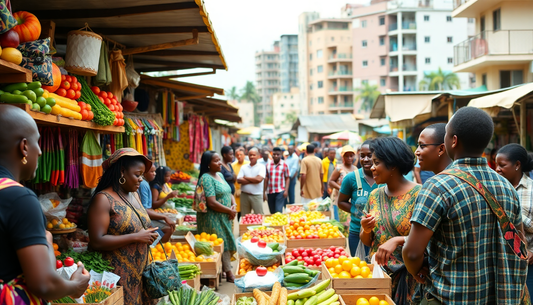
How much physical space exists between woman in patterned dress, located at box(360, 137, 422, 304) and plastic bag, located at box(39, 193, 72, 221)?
3.52 metres

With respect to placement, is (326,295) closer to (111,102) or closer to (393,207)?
(393,207)

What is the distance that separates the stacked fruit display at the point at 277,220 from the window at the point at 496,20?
19.6 m

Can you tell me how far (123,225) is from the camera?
389cm

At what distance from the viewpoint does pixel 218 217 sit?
7008mm

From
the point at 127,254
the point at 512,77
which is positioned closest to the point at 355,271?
the point at 127,254

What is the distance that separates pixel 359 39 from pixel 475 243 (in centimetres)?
7302

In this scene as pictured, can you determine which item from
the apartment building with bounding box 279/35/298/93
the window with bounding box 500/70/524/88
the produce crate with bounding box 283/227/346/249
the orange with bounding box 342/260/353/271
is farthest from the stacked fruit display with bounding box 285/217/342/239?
the apartment building with bounding box 279/35/298/93

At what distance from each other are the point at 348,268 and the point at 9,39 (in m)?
3.32

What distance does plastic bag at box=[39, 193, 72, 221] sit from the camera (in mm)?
5086

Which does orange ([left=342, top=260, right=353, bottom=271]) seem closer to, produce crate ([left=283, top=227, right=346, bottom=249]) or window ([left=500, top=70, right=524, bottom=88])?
produce crate ([left=283, top=227, right=346, bottom=249])

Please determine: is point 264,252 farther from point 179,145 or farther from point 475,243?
point 179,145

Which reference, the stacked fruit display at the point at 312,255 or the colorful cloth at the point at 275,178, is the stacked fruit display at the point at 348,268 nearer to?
the stacked fruit display at the point at 312,255

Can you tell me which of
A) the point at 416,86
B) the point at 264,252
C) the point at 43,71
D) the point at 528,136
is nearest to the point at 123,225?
the point at 43,71

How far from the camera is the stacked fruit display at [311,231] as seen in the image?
6578mm
